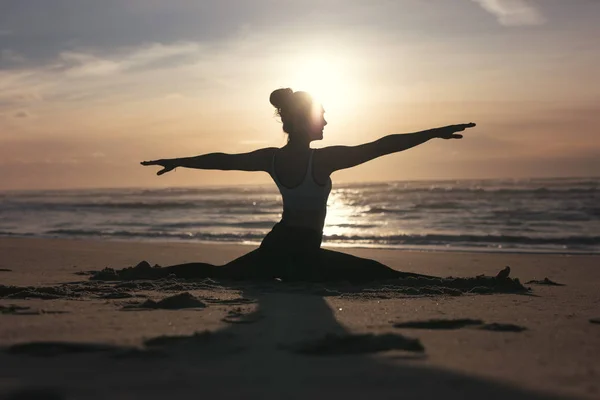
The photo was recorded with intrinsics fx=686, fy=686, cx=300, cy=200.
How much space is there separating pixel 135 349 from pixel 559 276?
255 inches

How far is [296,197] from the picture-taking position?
Result: 578 cm

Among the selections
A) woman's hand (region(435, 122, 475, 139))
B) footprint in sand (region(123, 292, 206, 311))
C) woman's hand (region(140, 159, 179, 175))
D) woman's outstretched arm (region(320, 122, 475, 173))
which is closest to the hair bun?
woman's outstretched arm (region(320, 122, 475, 173))

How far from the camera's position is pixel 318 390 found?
238 centimetres

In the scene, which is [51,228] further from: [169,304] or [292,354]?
[292,354]

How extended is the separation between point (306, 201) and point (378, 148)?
0.80m

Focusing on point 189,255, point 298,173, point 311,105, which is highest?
point 311,105

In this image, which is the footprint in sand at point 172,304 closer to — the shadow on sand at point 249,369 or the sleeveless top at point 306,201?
the shadow on sand at point 249,369

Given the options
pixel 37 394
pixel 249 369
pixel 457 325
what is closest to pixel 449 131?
pixel 457 325

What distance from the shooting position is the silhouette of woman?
574 centimetres

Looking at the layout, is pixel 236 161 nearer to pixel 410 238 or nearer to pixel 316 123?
pixel 316 123

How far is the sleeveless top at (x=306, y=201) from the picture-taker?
18.7ft

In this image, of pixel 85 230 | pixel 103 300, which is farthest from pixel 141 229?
pixel 103 300

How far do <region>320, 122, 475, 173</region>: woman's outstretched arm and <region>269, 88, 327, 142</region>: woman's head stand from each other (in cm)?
26

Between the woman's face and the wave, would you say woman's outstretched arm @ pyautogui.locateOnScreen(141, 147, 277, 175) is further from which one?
the wave
